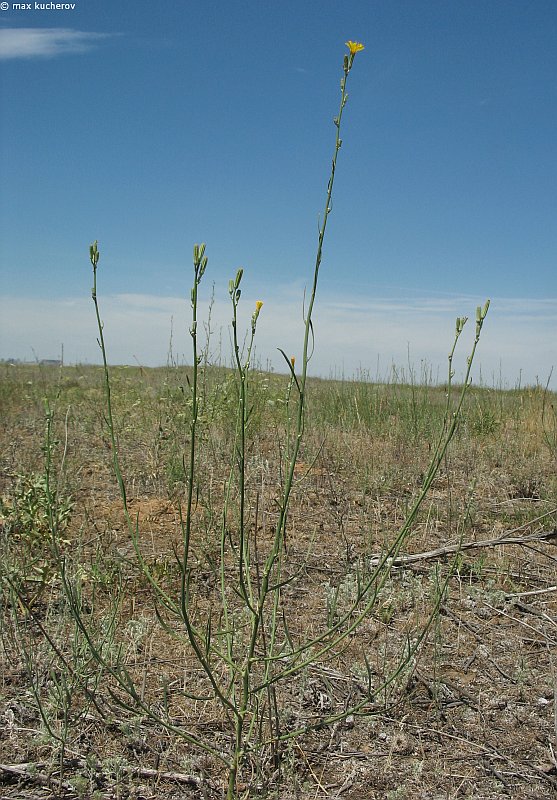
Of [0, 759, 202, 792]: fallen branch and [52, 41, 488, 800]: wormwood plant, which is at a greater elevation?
[52, 41, 488, 800]: wormwood plant

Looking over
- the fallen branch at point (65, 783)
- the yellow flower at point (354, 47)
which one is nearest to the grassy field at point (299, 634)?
the fallen branch at point (65, 783)

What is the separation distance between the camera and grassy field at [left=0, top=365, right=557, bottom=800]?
5.63 ft

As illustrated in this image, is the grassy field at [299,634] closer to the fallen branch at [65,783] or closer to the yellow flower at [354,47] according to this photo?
the fallen branch at [65,783]

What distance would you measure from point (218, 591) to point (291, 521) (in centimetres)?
93

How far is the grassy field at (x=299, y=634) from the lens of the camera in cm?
172

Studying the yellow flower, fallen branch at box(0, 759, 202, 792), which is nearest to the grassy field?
fallen branch at box(0, 759, 202, 792)

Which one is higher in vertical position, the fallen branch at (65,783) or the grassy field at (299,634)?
the grassy field at (299,634)

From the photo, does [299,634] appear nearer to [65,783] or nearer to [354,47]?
[65,783]

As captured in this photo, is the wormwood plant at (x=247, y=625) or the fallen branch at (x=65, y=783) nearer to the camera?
the wormwood plant at (x=247, y=625)

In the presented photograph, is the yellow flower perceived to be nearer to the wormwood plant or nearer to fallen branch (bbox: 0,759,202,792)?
the wormwood plant

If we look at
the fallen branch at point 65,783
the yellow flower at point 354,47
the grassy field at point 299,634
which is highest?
the yellow flower at point 354,47

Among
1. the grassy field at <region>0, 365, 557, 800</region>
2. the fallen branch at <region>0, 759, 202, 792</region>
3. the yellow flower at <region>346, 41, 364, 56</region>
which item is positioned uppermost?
the yellow flower at <region>346, 41, 364, 56</region>

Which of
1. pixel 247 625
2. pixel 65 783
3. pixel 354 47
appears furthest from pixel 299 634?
pixel 354 47

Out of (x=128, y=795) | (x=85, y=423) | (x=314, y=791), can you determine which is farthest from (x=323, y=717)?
(x=85, y=423)
